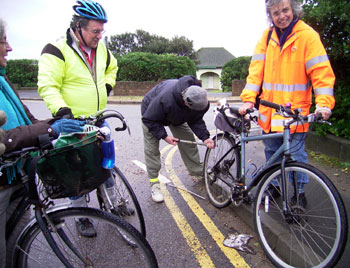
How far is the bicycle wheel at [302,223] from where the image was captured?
76.5 inches

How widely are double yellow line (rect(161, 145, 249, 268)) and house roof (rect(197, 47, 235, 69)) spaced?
139 feet

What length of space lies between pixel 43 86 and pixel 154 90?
148cm

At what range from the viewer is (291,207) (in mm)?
2225

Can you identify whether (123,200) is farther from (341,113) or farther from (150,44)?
(150,44)

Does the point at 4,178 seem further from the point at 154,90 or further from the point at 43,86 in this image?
the point at 154,90

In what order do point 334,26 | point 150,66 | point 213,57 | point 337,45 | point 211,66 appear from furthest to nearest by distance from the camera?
point 213,57 → point 211,66 → point 150,66 → point 334,26 → point 337,45

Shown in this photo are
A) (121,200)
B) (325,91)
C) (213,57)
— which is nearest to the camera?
(325,91)

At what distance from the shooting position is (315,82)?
2.34m

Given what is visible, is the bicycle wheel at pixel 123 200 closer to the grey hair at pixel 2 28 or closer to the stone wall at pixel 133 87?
the grey hair at pixel 2 28

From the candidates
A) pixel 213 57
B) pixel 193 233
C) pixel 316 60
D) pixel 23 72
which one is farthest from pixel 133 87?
pixel 213 57

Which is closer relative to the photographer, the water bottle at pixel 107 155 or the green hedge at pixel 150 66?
the water bottle at pixel 107 155

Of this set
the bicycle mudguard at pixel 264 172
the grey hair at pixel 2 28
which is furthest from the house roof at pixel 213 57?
the grey hair at pixel 2 28

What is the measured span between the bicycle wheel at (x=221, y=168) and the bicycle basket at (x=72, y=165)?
1.77 meters

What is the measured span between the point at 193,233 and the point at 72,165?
5.58 ft
